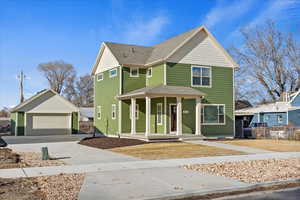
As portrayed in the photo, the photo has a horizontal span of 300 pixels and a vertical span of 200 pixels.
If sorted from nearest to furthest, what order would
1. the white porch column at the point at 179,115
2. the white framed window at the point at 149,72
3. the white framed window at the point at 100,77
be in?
the white porch column at the point at 179,115 < the white framed window at the point at 149,72 < the white framed window at the point at 100,77

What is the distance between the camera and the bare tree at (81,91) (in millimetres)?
74500

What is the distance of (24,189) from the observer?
7.45 m

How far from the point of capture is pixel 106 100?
27875mm

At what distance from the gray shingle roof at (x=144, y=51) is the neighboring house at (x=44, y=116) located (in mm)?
10887

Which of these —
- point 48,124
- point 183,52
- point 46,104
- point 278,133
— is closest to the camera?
point 183,52

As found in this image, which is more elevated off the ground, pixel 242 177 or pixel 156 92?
pixel 156 92

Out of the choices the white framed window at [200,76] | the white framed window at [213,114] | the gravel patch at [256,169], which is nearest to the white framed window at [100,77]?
the white framed window at [200,76]

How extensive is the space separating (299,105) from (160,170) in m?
31.1

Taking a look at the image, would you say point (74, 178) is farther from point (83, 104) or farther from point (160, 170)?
point (83, 104)

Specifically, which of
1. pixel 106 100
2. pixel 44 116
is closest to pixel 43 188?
pixel 106 100

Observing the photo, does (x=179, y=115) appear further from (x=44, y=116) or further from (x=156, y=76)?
(x=44, y=116)

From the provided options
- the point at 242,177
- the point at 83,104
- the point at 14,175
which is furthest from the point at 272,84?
the point at 83,104

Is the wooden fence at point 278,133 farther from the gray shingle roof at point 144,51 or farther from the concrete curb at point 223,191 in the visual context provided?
the concrete curb at point 223,191

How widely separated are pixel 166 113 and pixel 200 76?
13.9ft
